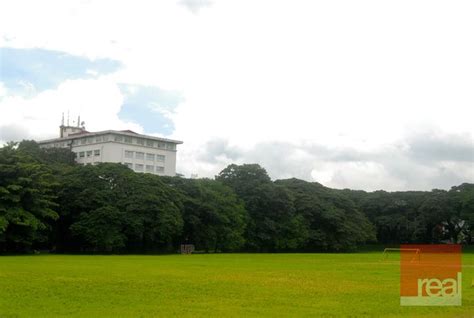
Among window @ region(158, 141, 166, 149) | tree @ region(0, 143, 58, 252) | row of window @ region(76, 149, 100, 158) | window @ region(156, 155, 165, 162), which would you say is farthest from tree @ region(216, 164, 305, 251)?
window @ region(158, 141, 166, 149)

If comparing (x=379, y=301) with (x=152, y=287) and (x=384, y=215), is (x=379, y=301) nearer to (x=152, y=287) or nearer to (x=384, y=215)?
(x=152, y=287)

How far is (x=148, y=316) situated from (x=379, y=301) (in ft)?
25.6

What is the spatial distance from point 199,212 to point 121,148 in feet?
176

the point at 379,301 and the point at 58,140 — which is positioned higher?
the point at 58,140

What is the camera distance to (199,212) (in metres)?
68.2

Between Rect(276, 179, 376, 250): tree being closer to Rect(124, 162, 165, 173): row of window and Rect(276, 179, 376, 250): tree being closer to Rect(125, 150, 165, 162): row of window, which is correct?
Rect(124, 162, 165, 173): row of window

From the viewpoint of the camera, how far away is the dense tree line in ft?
A: 180

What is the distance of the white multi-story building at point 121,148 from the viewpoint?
384 feet

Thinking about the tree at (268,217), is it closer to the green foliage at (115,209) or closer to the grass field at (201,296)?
the green foliage at (115,209)

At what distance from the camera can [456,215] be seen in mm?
84125

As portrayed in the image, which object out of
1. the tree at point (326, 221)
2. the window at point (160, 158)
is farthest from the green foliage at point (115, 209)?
the window at point (160, 158)

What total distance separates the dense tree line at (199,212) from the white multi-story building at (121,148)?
21185mm

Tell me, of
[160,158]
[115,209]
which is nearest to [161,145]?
[160,158]

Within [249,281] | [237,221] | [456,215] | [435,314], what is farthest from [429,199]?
[435,314]
